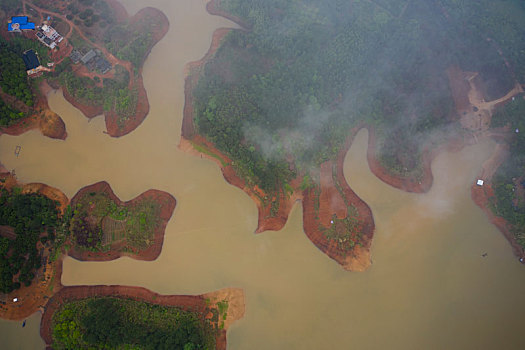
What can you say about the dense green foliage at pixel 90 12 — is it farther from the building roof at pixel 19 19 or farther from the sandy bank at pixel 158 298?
the sandy bank at pixel 158 298

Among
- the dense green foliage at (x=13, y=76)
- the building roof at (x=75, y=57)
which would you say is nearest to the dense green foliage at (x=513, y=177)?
the building roof at (x=75, y=57)

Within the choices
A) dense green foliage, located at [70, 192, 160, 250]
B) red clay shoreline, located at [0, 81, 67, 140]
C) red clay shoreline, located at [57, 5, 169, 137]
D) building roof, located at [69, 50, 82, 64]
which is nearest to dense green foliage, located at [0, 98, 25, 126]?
red clay shoreline, located at [0, 81, 67, 140]

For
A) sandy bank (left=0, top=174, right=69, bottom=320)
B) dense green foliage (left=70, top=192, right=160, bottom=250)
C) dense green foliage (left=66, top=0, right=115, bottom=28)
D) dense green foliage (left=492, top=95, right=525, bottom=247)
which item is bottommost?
sandy bank (left=0, top=174, right=69, bottom=320)

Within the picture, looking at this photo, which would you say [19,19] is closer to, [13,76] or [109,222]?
[13,76]

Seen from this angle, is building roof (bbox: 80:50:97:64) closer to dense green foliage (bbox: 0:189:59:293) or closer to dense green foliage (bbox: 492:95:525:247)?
dense green foliage (bbox: 0:189:59:293)

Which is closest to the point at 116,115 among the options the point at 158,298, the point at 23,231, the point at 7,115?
the point at 7,115

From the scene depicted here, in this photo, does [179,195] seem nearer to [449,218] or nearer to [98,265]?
[98,265]
